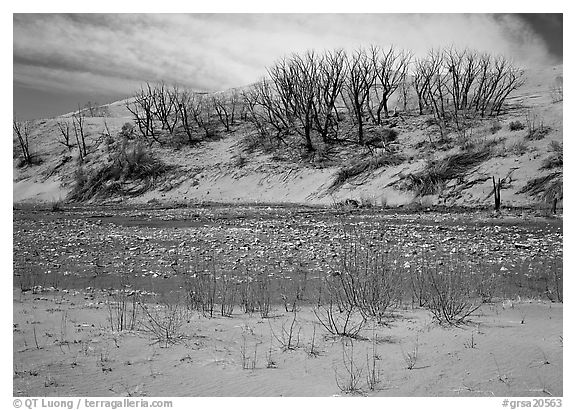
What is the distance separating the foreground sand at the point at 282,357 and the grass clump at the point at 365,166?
76.3ft

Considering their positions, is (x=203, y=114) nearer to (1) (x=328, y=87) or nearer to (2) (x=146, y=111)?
(2) (x=146, y=111)

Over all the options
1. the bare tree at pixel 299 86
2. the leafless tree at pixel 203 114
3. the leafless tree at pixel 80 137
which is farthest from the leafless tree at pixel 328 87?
the leafless tree at pixel 80 137

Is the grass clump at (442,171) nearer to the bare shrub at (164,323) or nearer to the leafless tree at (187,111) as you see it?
the bare shrub at (164,323)

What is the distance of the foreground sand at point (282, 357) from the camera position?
16.6ft

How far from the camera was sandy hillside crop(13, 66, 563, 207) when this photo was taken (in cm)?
2309

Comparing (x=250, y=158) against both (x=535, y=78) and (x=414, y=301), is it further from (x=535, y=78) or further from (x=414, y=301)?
(x=535, y=78)

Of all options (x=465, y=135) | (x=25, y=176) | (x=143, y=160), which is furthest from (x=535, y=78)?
(x=25, y=176)

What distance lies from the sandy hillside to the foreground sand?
53.0 feet

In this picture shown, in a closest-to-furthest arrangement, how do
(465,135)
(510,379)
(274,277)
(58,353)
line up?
(510,379), (58,353), (274,277), (465,135)

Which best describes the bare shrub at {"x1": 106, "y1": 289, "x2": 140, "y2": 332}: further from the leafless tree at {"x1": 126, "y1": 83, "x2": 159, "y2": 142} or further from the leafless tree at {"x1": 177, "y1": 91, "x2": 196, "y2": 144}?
the leafless tree at {"x1": 126, "y1": 83, "x2": 159, "y2": 142}

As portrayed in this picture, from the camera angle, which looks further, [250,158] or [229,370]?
[250,158]

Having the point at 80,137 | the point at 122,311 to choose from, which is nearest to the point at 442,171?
the point at 122,311

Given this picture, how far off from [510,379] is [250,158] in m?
35.5

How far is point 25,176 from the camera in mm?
49438
